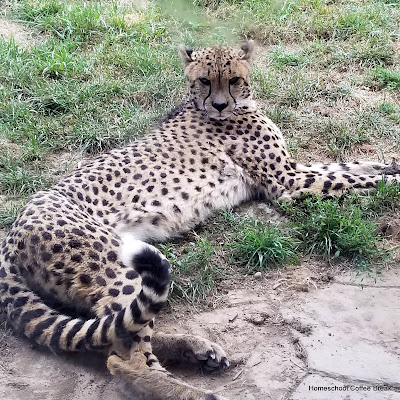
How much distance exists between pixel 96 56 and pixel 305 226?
2744mm

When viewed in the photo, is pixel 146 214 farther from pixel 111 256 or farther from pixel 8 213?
pixel 8 213

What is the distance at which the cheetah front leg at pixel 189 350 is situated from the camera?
278 cm

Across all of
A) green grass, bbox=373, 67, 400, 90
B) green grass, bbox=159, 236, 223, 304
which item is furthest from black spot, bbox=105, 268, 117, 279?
green grass, bbox=373, 67, 400, 90

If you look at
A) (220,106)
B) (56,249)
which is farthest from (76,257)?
(220,106)

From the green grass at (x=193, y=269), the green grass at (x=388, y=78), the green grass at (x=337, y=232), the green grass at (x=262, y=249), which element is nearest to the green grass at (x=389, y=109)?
the green grass at (x=388, y=78)

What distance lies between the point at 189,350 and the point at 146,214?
938mm

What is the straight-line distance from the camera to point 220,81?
4039 millimetres

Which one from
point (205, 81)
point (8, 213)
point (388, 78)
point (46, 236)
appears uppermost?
point (205, 81)

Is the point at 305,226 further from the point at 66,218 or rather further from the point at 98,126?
the point at 98,126

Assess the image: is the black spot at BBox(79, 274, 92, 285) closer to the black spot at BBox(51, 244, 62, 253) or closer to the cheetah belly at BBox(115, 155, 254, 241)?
the black spot at BBox(51, 244, 62, 253)

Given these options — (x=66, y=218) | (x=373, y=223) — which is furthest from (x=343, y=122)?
(x=66, y=218)

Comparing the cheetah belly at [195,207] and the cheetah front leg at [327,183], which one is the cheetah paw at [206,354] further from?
the cheetah front leg at [327,183]

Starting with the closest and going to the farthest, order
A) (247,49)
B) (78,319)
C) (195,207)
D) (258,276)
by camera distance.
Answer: (78,319) → (258,276) → (195,207) → (247,49)

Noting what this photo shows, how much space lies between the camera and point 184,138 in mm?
3994
